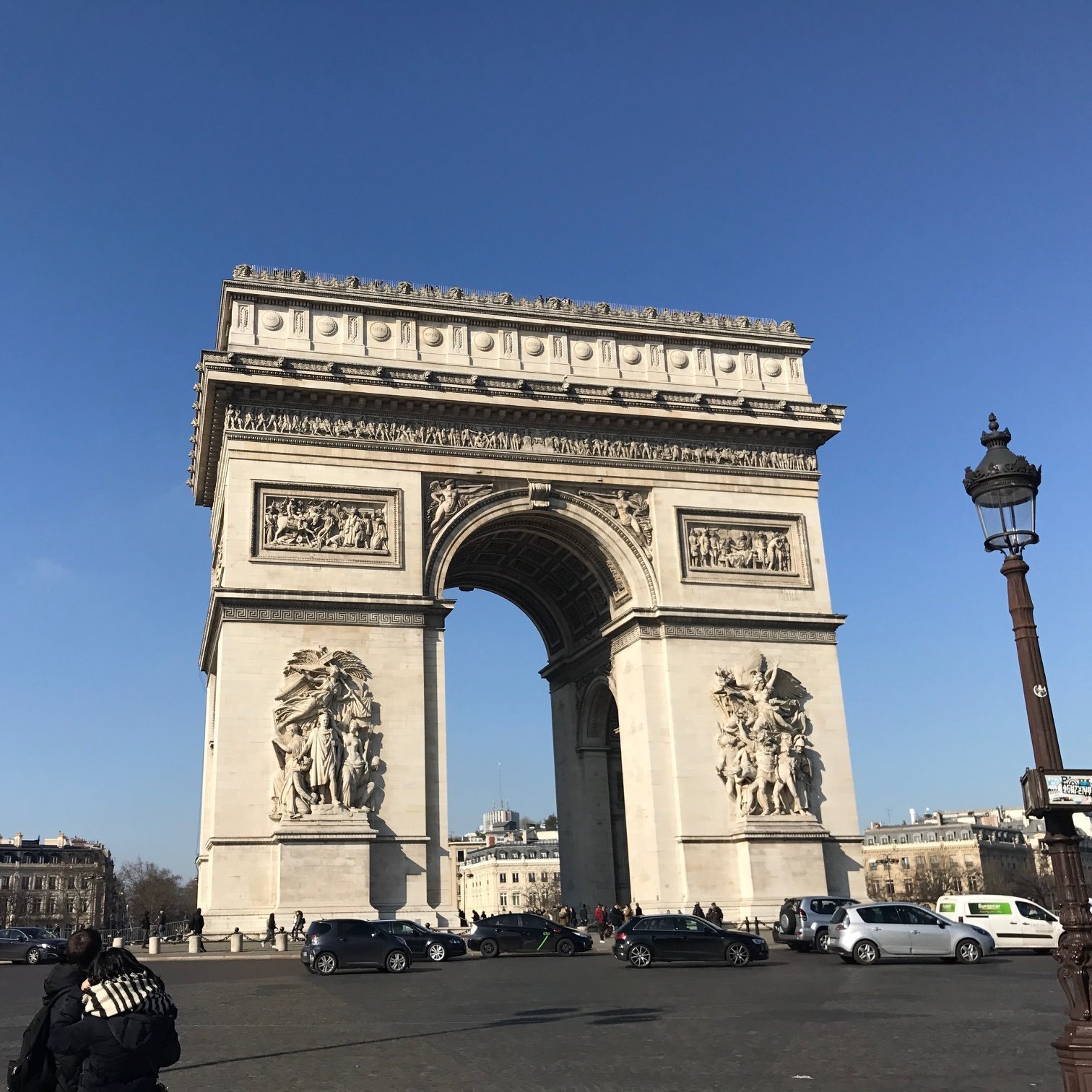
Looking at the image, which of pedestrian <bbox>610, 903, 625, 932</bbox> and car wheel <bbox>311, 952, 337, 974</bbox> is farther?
pedestrian <bbox>610, 903, 625, 932</bbox>

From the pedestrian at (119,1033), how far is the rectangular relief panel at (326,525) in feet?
83.1

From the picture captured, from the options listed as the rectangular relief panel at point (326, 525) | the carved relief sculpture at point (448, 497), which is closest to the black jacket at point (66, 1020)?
the rectangular relief panel at point (326, 525)

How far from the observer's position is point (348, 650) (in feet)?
97.6

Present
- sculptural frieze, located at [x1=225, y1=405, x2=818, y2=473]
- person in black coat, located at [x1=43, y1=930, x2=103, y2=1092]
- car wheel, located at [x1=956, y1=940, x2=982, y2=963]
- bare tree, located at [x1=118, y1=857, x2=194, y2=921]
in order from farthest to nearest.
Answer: bare tree, located at [x1=118, y1=857, x2=194, y2=921]
sculptural frieze, located at [x1=225, y1=405, x2=818, y2=473]
car wheel, located at [x1=956, y1=940, x2=982, y2=963]
person in black coat, located at [x1=43, y1=930, x2=103, y2=1092]

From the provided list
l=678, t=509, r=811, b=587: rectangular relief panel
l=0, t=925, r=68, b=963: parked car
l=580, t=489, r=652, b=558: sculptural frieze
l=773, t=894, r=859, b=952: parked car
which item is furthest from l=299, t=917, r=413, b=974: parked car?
l=678, t=509, r=811, b=587: rectangular relief panel

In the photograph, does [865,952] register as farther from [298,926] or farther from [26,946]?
[26,946]

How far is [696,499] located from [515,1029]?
2233 cm

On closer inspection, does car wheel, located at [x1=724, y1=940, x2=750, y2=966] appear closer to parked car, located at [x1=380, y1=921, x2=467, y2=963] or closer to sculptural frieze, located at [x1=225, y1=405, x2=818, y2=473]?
parked car, located at [x1=380, y1=921, x2=467, y2=963]

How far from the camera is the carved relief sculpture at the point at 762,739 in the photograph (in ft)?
103

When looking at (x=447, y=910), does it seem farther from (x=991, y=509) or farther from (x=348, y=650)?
(x=991, y=509)

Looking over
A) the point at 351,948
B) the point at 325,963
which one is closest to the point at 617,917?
the point at 351,948

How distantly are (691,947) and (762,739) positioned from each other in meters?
9.68

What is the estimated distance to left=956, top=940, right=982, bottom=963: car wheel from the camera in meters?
22.5

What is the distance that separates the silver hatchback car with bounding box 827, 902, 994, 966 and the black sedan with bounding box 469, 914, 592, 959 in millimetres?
6986
